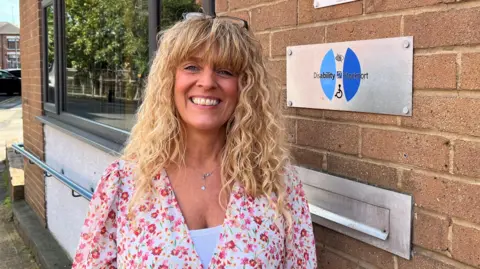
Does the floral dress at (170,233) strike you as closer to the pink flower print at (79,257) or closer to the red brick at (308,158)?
the pink flower print at (79,257)

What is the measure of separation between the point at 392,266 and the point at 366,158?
13.8 inches

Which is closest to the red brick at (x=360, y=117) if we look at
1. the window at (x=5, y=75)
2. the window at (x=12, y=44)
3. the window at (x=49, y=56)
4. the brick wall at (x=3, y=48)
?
the window at (x=49, y=56)

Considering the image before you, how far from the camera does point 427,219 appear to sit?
1463 millimetres

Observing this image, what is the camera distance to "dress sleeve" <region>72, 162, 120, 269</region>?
5.15 feet

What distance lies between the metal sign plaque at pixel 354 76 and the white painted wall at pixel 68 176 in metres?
2.13

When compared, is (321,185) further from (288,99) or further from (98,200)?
(98,200)

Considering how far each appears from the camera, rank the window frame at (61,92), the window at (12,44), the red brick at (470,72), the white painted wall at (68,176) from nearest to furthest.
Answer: the red brick at (470,72) < the window frame at (61,92) < the white painted wall at (68,176) < the window at (12,44)

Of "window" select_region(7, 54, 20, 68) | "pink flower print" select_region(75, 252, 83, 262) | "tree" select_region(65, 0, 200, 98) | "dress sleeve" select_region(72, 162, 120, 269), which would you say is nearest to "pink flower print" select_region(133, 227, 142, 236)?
"dress sleeve" select_region(72, 162, 120, 269)

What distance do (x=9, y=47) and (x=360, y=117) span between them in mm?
64536

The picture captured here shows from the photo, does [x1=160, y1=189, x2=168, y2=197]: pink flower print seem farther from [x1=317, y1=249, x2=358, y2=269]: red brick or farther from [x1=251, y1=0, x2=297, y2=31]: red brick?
[x1=251, y1=0, x2=297, y2=31]: red brick

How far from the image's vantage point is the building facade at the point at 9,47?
58.1m

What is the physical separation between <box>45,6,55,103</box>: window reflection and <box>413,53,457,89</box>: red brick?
464cm

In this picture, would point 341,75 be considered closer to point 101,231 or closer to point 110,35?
point 101,231

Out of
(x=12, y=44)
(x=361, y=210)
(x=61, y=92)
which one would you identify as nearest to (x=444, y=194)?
(x=361, y=210)
